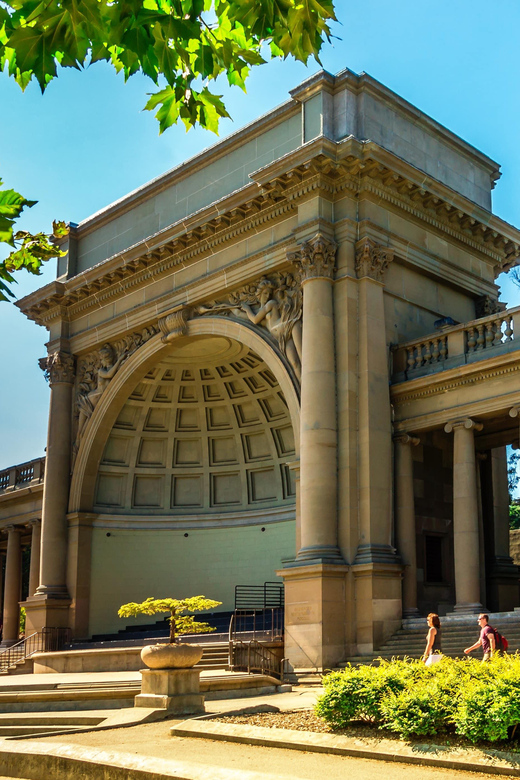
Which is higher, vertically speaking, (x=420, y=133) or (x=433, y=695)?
(x=420, y=133)

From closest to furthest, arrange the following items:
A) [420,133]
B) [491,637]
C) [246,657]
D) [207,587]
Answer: [491,637] < [246,657] < [420,133] < [207,587]

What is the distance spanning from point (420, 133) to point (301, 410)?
9.75 meters

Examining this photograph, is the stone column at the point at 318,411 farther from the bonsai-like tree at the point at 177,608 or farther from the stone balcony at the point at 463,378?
the bonsai-like tree at the point at 177,608

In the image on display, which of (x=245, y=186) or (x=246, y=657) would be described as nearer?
(x=246, y=657)

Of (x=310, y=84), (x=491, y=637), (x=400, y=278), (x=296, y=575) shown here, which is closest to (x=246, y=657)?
(x=296, y=575)

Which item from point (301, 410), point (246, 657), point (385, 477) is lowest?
point (246, 657)

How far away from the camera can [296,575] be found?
23.1 metres

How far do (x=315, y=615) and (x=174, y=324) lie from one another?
440 inches

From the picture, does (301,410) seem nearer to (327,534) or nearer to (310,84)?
(327,534)

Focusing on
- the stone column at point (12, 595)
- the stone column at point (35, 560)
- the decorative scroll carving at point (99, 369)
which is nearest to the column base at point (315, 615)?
the decorative scroll carving at point (99, 369)

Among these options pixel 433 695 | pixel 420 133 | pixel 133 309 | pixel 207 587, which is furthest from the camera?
pixel 207 587

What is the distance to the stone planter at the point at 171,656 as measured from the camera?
15398 mm

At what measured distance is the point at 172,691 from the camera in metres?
15.3

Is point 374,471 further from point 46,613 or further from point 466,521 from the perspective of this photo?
point 46,613
